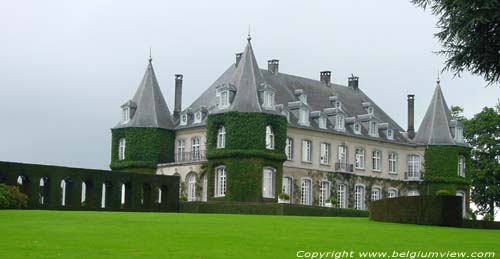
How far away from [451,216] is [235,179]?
24693 mm

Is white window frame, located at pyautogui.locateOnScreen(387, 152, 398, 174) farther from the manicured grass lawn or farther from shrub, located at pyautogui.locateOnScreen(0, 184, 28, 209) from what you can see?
the manicured grass lawn

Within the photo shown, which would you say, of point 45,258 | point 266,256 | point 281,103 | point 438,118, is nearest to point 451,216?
point 266,256

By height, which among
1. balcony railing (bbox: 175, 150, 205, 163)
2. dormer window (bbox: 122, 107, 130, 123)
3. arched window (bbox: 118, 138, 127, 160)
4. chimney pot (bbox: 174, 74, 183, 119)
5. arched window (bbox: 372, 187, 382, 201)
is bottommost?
arched window (bbox: 372, 187, 382, 201)

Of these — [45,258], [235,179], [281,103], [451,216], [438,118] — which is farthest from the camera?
[438,118]

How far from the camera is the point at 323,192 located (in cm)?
6762

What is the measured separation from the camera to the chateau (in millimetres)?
61625

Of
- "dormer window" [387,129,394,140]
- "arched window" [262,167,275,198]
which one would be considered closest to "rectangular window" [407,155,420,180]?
"dormer window" [387,129,394,140]

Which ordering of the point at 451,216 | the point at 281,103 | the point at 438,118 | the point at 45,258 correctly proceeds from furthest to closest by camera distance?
the point at 438,118, the point at 281,103, the point at 451,216, the point at 45,258

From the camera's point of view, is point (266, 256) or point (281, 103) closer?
point (266, 256)

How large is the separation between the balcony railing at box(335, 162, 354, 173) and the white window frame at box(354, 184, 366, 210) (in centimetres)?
140

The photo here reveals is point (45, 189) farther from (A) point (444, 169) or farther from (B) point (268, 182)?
(A) point (444, 169)

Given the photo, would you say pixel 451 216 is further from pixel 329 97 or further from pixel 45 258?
pixel 329 97

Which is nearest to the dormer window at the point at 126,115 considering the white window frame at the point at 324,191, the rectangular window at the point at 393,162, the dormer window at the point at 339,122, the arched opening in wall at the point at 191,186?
the arched opening in wall at the point at 191,186

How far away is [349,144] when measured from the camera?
70.6 m
